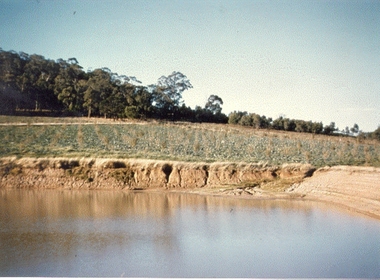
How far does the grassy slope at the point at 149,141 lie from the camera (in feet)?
38.6

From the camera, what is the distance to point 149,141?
12.1 metres

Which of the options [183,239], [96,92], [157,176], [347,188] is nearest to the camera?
[183,239]

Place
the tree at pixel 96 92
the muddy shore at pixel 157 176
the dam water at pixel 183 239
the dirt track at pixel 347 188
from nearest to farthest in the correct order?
1. the dam water at pixel 183 239
2. the dirt track at pixel 347 188
3. the muddy shore at pixel 157 176
4. the tree at pixel 96 92

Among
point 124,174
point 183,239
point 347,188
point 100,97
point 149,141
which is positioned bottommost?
point 183,239

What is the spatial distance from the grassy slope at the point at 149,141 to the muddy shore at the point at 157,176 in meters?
0.22

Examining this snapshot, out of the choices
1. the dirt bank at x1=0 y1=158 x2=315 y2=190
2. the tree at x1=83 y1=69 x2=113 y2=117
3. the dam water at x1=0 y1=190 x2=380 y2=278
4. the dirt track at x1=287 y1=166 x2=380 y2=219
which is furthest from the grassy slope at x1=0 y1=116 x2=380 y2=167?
the dam water at x1=0 y1=190 x2=380 y2=278

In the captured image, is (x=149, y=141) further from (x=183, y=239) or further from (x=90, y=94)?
(x=183, y=239)

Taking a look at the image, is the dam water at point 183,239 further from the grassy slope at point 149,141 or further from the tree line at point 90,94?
the tree line at point 90,94

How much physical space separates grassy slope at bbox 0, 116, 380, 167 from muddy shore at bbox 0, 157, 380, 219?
0.22 metres

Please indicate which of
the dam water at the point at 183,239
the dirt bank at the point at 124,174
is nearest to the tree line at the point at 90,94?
the dirt bank at the point at 124,174

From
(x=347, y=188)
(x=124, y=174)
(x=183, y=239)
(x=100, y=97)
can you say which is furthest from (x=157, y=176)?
(x=347, y=188)

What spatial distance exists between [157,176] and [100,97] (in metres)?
2.99

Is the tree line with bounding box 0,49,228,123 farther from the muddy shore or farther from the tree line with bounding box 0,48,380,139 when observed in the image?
the muddy shore

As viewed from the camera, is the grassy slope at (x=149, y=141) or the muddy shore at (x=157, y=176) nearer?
the muddy shore at (x=157, y=176)
